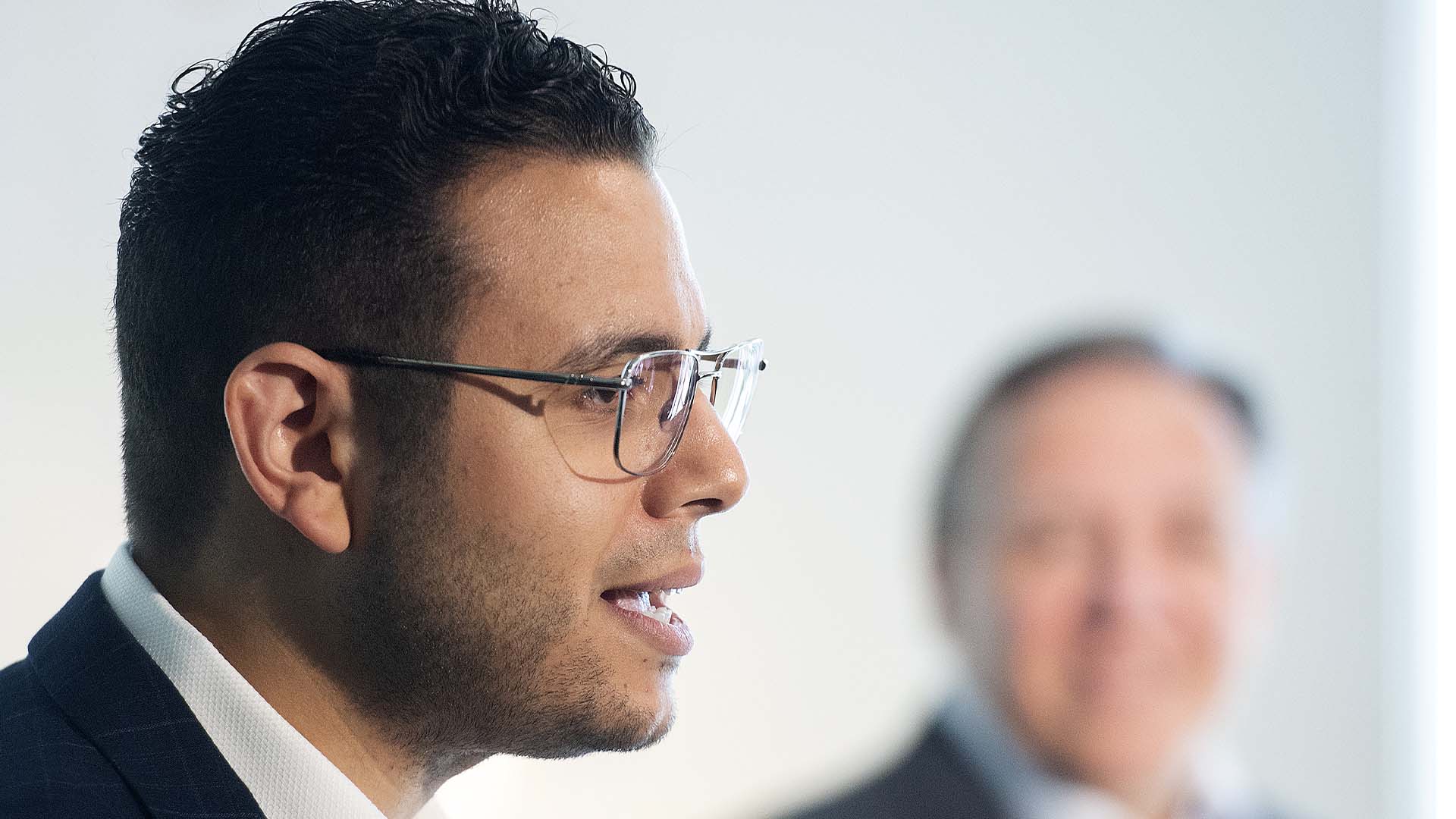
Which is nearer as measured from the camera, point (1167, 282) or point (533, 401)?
point (533, 401)

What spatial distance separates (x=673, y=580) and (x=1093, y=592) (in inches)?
99.8

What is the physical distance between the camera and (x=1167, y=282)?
3.25 meters

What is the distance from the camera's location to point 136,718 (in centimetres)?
83

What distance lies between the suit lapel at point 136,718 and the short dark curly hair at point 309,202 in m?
0.09

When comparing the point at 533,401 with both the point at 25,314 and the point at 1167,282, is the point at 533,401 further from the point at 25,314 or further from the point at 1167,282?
the point at 1167,282

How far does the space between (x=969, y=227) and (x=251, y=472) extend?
2394 mm

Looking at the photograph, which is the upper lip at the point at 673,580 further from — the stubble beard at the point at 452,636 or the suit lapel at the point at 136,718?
the suit lapel at the point at 136,718

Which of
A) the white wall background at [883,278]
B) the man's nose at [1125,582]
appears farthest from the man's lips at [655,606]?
the man's nose at [1125,582]

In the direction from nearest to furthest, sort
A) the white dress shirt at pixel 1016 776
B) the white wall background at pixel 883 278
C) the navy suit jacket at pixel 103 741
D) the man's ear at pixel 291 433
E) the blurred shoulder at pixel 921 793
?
the navy suit jacket at pixel 103 741
the man's ear at pixel 291 433
the white wall background at pixel 883 278
the blurred shoulder at pixel 921 793
the white dress shirt at pixel 1016 776

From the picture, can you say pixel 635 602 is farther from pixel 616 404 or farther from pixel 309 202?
pixel 309 202

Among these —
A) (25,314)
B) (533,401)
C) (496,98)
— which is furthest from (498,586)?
(25,314)

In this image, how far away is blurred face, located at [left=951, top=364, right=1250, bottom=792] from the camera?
10.6 ft

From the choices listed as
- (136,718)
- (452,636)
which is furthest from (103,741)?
(452,636)

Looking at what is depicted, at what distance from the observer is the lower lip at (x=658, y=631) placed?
3.15 ft
